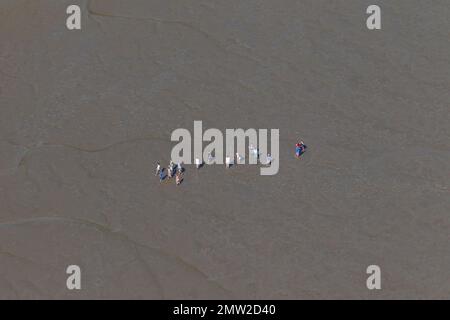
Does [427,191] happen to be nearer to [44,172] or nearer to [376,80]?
[376,80]

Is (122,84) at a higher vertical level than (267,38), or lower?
lower

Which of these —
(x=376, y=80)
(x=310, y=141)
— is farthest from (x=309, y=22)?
(x=310, y=141)
